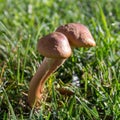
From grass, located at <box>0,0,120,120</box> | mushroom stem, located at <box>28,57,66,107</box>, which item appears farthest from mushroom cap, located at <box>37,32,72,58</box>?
grass, located at <box>0,0,120,120</box>

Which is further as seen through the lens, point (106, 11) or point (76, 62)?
point (106, 11)

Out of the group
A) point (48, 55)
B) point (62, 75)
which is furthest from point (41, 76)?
point (62, 75)

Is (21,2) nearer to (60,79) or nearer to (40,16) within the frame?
(40,16)

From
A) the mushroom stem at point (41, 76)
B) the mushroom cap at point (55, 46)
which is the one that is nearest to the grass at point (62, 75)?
the mushroom stem at point (41, 76)

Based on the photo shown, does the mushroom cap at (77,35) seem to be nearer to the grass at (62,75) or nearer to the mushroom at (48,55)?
the mushroom at (48,55)

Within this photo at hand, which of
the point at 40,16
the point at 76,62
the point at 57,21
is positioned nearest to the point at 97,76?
A: the point at 76,62

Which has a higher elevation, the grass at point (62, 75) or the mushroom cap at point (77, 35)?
the mushroom cap at point (77, 35)
